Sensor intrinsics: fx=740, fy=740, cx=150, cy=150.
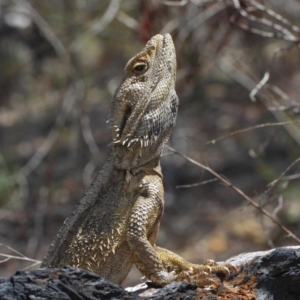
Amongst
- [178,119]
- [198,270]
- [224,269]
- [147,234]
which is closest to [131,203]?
[147,234]

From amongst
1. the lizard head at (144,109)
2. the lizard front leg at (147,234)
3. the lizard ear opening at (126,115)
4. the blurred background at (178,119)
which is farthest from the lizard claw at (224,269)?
the blurred background at (178,119)

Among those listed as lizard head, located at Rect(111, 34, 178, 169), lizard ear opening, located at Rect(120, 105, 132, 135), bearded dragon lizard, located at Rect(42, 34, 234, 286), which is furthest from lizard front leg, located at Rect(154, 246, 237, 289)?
lizard ear opening, located at Rect(120, 105, 132, 135)

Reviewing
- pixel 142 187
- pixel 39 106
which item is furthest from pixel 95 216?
pixel 39 106

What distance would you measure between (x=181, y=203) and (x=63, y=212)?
69.3 inches

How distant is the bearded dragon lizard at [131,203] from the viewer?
4.53m

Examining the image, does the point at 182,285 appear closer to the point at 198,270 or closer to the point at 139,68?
the point at 198,270

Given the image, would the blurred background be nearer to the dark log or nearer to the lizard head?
the lizard head

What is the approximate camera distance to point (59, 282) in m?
3.56

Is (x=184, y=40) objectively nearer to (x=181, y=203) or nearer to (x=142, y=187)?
(x=181, y=203)

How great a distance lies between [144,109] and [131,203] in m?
0.67

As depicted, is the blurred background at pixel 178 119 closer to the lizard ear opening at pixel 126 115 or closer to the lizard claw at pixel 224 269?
the lizard ear opening at pixel 126 115

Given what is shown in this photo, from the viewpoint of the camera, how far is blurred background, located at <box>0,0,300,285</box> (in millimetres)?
9656

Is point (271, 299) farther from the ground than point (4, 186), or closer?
closer

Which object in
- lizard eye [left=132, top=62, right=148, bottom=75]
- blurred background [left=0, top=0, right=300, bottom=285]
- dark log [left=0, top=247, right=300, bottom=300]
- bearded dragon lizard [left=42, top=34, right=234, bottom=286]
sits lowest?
dark log [left=0, top=247, right=300, bottom=300]
